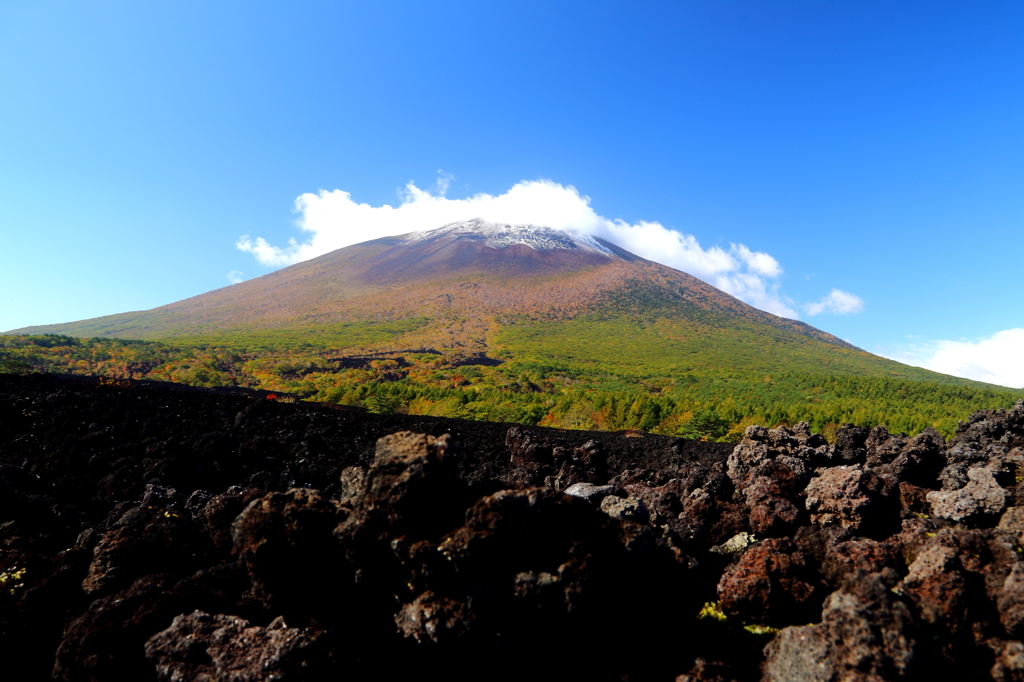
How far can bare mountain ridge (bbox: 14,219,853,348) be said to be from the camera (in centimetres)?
8988

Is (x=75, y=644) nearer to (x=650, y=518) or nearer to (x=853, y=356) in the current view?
(x=650, y=518)

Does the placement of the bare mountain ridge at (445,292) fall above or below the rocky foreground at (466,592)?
above

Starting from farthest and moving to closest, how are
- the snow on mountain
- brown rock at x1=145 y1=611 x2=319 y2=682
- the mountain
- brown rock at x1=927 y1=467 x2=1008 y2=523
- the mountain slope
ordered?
the snow on mountain
the mountain slope
the mountain
brown rock at x1=927 y1=467 x2=1008 y2=523
brown rock at x1=145 y1=611 x2=319 y2=682

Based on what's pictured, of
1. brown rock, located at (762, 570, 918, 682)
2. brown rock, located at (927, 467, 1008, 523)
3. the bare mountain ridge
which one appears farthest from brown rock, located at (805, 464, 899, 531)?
the bare mountain ridge

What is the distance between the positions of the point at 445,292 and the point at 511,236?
5584 centimetres

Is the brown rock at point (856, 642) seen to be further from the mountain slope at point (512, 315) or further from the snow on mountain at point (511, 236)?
the snow on mountain at point (511, 236)

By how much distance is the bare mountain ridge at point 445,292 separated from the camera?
8988 cm

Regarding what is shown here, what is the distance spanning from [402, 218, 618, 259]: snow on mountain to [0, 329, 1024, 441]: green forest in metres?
77.3

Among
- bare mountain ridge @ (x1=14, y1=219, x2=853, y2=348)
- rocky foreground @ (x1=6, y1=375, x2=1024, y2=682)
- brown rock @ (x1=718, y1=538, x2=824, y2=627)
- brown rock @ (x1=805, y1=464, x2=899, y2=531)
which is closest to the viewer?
rocky foreground @ (x1=6, y1=375, x2=1024, y2=682)

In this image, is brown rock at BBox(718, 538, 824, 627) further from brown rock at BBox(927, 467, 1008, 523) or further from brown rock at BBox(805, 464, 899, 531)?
brown rock at BBox(927, 467, 1008, 523)

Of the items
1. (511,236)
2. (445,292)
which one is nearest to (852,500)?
(445,292)

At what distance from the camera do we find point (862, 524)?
661 centimetres

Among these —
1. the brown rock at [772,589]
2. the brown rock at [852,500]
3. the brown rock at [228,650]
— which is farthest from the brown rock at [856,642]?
the brown rock at [228,650]

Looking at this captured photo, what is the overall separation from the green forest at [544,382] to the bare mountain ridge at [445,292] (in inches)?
847
